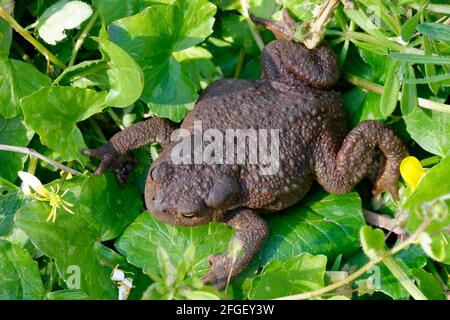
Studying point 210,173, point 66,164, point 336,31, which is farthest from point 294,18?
point 66,164

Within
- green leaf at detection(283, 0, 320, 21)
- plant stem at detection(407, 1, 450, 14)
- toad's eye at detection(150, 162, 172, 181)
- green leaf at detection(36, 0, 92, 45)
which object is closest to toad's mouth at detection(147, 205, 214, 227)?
toad's eye at detection(150, 162, 172, 181)

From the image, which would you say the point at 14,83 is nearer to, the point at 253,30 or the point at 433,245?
A: the point at 253,30

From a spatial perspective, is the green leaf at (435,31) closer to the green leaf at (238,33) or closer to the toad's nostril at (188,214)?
the green leaf at (238,33)

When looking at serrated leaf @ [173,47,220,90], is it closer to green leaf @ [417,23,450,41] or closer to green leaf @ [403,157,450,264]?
green leaf @ [417,23,450,41]

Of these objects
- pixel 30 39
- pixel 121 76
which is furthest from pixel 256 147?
pixel 30 39

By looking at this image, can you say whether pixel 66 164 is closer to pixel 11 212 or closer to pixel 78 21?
pixel 11 212

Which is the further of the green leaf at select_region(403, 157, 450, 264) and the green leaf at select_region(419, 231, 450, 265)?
the green leaf at select_region(403, 157, 450, 264)
